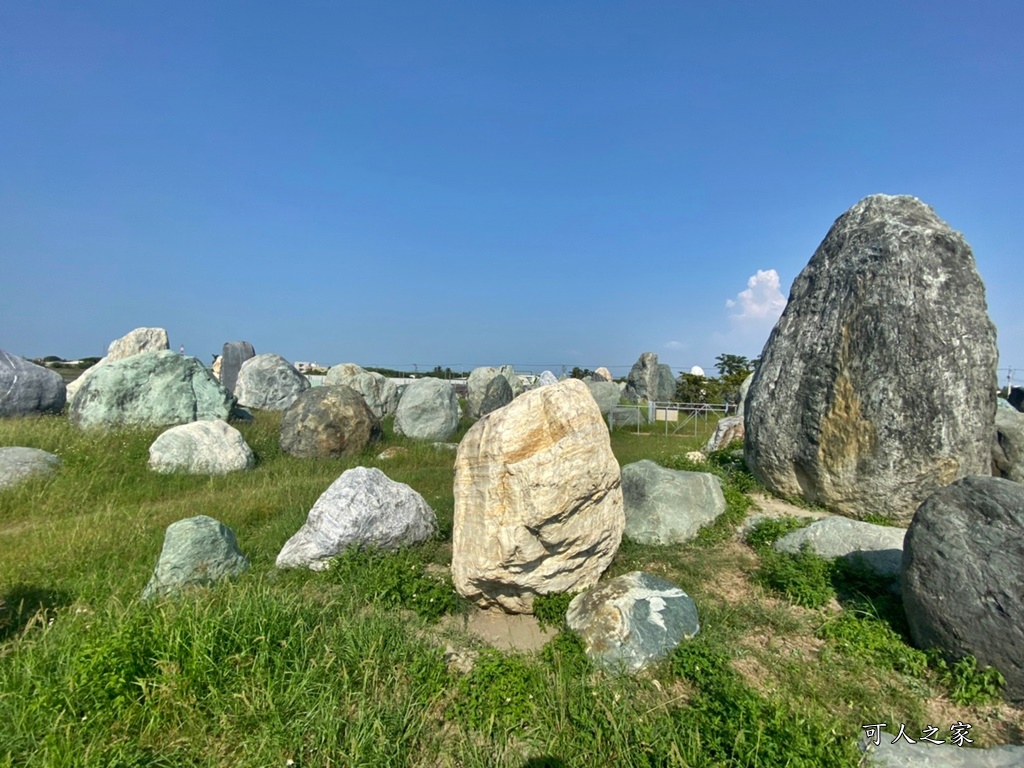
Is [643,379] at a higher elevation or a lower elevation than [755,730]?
higher

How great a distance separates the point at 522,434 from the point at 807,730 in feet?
9.41

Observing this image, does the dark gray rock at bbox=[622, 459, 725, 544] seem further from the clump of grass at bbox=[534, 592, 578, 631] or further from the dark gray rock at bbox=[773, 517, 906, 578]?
the clump of grass at bbox=[534, 592, 578, 631]

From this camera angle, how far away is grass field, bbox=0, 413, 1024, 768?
11.0 ft

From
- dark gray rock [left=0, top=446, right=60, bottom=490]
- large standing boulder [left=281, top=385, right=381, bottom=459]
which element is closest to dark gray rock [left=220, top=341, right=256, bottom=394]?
large standing boulder [left=281, top=385, right=381, bottom=459]

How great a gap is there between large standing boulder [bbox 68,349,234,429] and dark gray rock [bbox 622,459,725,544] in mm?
11092

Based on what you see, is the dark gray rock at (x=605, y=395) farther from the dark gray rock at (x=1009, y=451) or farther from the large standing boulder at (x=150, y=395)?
the dark gray rock at (x=1009, y=451)

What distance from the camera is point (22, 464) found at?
9.16 metres

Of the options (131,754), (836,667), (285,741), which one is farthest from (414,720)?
(836,667)

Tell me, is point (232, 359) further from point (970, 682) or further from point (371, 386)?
point (970, 682)

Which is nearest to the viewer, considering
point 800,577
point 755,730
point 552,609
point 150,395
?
point 755,730

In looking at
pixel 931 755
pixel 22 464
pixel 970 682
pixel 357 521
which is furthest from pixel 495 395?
pixel 931 755

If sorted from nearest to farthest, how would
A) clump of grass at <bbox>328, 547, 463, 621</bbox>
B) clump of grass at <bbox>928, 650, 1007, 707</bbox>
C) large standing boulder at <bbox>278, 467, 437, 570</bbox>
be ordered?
clump of grass at <bbox>928, 650, 1007, 707</bbox> < clump of grass at <bbox>328, 547, 463, 621</bbox> < large standing boulder at <bbox>278, 467, 437, 570</bbox>

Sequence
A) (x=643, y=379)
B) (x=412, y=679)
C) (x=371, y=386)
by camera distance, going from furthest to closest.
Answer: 1. (x=643, y=379)
2. (x=371, y=386)
3. (x=412, y=679)

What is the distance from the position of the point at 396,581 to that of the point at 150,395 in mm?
10971
